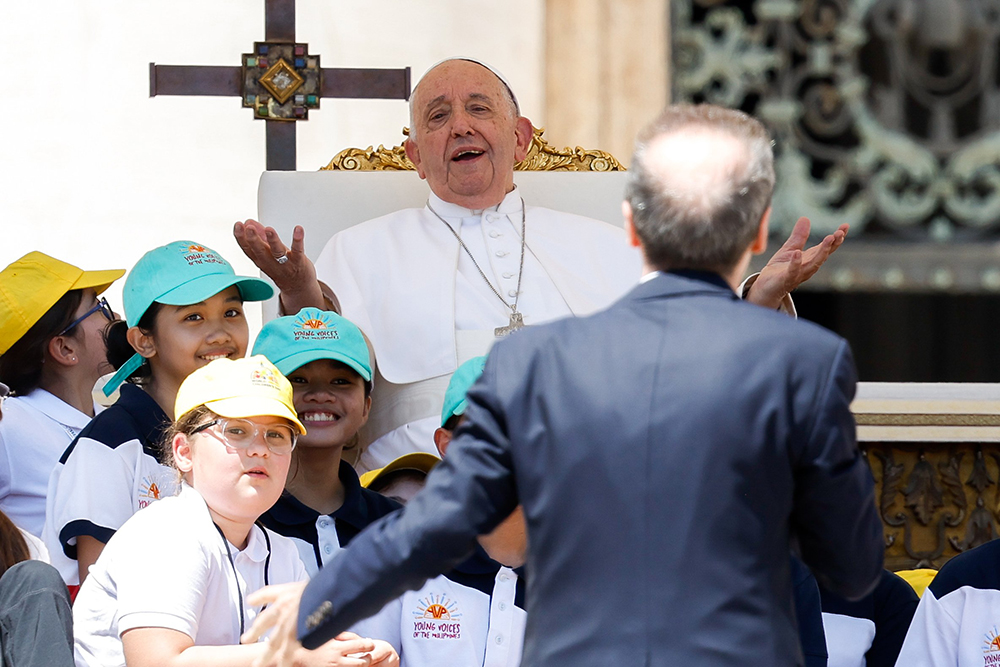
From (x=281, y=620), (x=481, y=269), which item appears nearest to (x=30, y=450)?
(x=481, y=269)

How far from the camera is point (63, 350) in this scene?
3.53 metres

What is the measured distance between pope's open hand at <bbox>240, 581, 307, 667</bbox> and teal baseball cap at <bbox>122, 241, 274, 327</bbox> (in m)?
1.43

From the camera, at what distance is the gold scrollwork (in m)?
4.44

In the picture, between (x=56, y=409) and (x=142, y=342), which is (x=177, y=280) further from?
(x=56, y=409)

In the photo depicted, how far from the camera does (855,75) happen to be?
20.6 feet

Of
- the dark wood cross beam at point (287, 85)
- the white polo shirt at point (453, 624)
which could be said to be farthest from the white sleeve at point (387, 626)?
the dark wood cross beam at point (287, 85)

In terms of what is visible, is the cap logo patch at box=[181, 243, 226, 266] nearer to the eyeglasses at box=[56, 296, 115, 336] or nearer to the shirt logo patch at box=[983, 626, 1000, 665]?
the eyeglasses at box=[56, 296, 115, 336]

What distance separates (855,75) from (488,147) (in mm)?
2679

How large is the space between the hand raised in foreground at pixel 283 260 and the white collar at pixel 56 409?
530 millimetres

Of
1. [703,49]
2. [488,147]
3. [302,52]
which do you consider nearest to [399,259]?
[488,147]

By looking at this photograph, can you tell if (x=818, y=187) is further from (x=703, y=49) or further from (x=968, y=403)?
(x=968, y=403)

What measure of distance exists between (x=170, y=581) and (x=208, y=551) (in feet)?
0.32

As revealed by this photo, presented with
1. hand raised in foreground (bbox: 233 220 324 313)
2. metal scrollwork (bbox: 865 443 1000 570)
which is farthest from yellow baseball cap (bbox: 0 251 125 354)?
metal scrollwork (bbox: 865 443 1000 570)

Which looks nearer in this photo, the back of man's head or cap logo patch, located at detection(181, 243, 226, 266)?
the back of man's head
